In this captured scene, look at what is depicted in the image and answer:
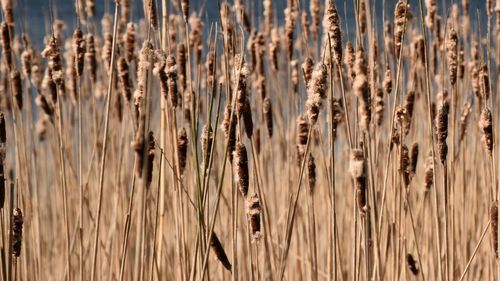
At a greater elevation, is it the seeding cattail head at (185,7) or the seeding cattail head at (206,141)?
the seeding cattail head at (185,7)

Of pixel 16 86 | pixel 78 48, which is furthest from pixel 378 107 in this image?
pixel 16 86

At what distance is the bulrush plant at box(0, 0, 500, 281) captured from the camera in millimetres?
1350

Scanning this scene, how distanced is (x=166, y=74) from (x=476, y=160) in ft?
6.09

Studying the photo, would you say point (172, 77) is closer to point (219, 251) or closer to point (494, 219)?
point (219, 251)

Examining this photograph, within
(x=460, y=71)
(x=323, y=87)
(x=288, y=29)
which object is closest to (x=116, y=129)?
(x=288, y=29)

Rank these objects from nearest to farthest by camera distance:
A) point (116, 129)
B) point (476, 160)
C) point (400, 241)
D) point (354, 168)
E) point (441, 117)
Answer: point (354, 168) < point (441, 117) < point (400, 241) < point (476, 160) < point (116, 129)

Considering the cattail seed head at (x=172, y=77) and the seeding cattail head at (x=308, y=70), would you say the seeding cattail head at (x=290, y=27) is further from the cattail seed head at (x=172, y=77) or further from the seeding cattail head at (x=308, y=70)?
the cattail seed head at (x=172, y=77)

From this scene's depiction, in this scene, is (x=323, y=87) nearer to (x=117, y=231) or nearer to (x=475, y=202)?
(x=117, y=231)

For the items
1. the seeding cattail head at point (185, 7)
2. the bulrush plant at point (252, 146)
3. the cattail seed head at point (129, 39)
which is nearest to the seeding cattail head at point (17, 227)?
the bulrush plant at point (252, 146)

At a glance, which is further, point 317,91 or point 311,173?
point 311,173

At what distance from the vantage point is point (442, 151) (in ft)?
4.65

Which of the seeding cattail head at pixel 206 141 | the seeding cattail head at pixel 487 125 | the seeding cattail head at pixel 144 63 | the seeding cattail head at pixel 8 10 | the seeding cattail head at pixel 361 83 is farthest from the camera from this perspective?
the seeding cattail head at pixel 8 10

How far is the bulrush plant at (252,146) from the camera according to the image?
4.43 ft

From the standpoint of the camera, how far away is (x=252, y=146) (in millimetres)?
1582
